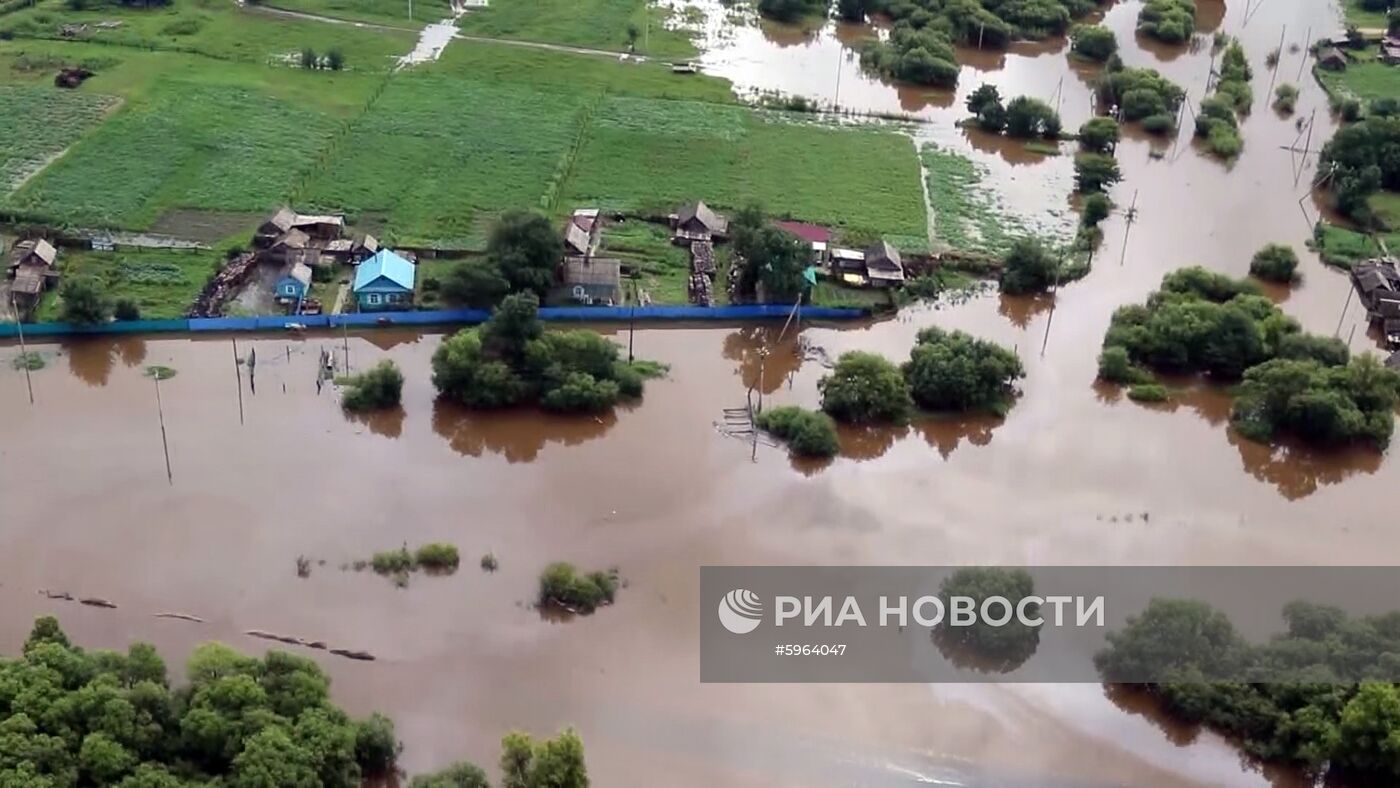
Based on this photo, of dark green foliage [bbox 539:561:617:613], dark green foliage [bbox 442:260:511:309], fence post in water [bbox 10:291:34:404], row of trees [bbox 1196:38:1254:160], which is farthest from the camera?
row of trees [bbox 1196:38:1254:160]

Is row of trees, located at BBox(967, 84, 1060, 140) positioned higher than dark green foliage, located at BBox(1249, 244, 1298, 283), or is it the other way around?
row of trees, located at BBox(967, 84, 1060, 140)

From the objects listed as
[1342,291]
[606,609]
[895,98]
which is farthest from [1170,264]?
[606,609]

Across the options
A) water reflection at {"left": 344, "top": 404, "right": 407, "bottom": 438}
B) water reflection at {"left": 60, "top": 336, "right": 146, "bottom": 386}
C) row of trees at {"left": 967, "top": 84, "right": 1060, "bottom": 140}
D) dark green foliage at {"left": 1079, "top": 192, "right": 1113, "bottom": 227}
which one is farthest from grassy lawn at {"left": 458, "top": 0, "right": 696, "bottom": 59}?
water reflection at {"left": 344, "top": 404, "right": 407, "bottom": 438}

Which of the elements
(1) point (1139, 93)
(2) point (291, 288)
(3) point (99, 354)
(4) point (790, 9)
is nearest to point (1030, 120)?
(1) point (1139, 93)

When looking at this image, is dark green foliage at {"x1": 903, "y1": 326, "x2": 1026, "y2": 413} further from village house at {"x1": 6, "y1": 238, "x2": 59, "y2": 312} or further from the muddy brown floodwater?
village house at {"x1": 6, "y1": 238, "x2": 59, "y2": 312}

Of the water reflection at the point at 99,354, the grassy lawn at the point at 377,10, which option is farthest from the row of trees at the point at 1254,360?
the grassy lawn at the point at 377,10

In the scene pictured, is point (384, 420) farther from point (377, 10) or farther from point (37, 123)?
point (377, 10)

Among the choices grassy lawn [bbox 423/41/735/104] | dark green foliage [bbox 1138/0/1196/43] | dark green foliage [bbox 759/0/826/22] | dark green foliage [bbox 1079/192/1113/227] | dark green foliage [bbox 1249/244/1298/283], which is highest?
dark green foliage [bbox 1138/0/1196/43]
